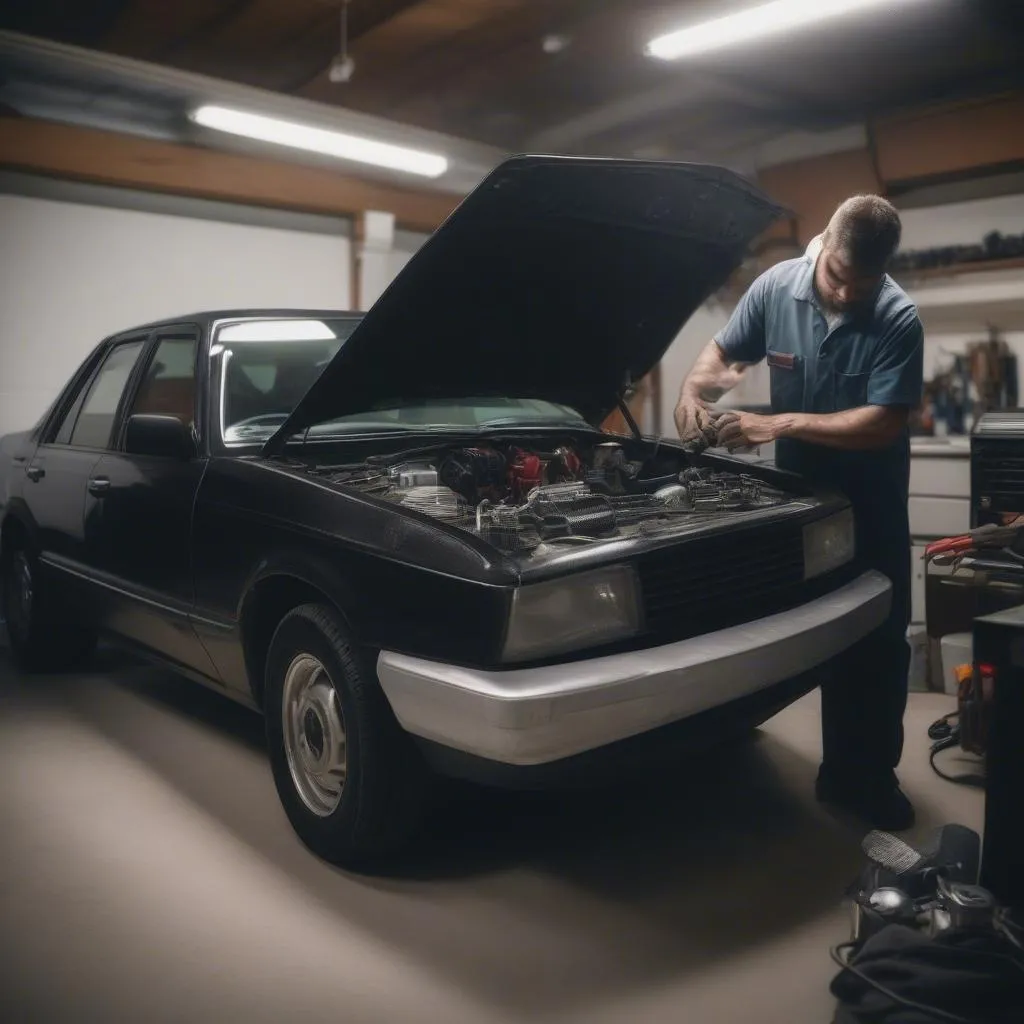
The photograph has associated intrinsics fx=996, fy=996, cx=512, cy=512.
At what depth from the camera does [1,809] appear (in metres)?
2.63

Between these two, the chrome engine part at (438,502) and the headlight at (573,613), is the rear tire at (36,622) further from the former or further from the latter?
the headlight at (573,613)

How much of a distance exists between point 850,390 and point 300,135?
14.7ft

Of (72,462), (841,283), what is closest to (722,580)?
(841,283)

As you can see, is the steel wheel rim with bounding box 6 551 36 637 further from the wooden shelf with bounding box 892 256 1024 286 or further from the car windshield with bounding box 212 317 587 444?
the wooden shelf with bounding box 892 256 1024 286

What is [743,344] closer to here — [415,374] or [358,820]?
[415,374]

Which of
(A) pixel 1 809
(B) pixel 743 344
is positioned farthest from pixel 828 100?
(A) pixel 1 809

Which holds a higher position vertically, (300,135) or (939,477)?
(300,135)

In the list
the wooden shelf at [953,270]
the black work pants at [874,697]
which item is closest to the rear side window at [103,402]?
the black work pants at [874,697]

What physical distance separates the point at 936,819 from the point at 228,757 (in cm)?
198

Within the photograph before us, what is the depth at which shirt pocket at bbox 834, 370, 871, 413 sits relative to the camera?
2.58 meters

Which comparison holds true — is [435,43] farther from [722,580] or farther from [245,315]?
[722,580]

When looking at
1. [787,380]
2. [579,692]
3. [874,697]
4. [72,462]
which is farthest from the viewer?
[72,462]

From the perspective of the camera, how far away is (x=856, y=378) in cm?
259

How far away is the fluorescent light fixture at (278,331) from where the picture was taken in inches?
114
